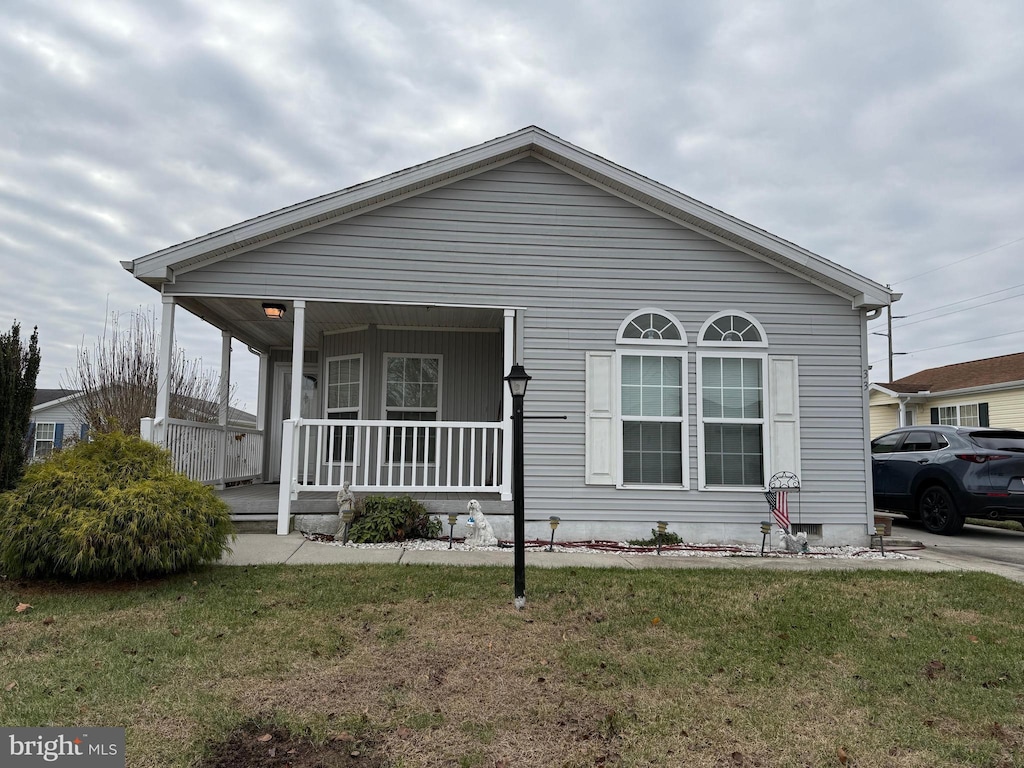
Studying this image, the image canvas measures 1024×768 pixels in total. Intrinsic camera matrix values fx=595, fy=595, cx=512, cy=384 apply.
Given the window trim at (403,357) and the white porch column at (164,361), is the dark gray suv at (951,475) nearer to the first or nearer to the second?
the window trim at (403,357)

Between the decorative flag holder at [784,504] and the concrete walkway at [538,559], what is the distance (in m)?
0.39

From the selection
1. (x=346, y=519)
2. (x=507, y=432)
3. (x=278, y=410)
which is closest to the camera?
(x=346, y=519)

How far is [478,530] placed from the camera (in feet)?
22.1

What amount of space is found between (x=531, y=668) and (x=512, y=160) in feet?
19.8

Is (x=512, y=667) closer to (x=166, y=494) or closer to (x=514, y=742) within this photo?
(x=514, y=742)

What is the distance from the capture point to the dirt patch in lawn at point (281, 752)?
238cm

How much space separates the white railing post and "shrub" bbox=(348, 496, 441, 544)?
772 mm

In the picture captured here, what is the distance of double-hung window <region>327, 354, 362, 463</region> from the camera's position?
894 cm

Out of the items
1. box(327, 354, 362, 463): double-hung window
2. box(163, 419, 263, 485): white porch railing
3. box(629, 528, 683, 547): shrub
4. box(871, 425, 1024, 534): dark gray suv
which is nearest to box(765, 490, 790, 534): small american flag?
box(629, 528, 683, 547): shrub

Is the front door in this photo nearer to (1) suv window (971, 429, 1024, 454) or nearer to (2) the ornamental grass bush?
(2) the ornamental grass bush

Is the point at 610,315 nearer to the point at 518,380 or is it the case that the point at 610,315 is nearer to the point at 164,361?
the point at 518,380

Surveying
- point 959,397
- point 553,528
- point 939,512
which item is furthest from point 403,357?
point 959,397

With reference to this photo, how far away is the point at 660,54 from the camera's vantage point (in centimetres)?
1021

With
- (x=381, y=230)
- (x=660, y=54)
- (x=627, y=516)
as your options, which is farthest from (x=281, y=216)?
(x=660, y=54)
